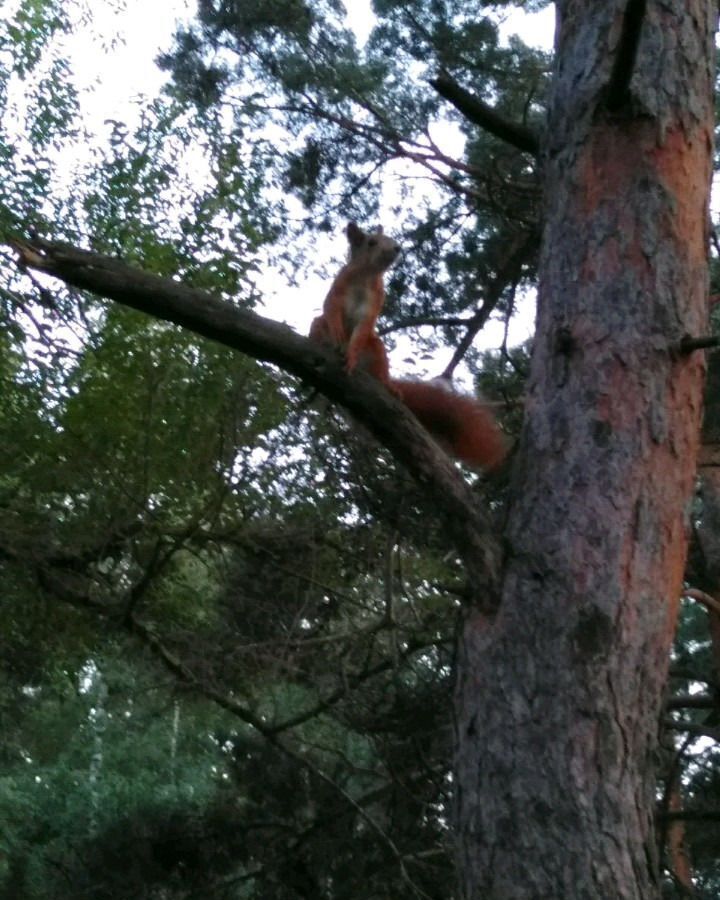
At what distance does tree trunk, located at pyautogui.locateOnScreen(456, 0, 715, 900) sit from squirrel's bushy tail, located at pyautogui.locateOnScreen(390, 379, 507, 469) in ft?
2.25

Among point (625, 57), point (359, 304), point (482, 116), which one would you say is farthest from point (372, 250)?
point (625, 57)

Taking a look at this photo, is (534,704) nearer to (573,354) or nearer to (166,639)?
(573,354)

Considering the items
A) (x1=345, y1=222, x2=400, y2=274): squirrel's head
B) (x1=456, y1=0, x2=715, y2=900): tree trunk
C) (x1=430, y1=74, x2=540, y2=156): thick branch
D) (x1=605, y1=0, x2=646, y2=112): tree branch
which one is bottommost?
(x1=456, y1=0, x2=715, y2=900): tree trunk

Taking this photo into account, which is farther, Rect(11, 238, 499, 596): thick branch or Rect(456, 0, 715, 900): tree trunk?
Rect(11, 238, 499, 596): thick branch

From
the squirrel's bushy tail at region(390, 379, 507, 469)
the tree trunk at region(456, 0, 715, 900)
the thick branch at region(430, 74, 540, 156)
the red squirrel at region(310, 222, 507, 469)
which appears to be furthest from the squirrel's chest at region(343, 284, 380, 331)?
the tree trunk at region(456, 0, 715, 900)

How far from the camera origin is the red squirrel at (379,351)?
14.1 feet

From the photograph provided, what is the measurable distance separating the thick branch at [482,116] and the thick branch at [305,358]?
0.95 metres

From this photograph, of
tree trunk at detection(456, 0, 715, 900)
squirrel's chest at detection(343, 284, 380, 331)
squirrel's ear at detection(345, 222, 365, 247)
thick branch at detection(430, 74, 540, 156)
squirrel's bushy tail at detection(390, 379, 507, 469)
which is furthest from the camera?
squirrel's ear at detection(345, 222, 365, 247)

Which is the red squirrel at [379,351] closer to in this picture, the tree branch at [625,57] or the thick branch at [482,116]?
Result: the thick branch at [482,116]

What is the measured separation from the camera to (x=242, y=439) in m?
6.14

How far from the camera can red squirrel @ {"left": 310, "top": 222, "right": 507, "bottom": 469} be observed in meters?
4.29

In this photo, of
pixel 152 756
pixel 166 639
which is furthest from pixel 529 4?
pixel 152 756

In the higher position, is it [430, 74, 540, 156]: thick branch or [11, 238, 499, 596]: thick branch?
[430, 74, 540, 156]: thick branch

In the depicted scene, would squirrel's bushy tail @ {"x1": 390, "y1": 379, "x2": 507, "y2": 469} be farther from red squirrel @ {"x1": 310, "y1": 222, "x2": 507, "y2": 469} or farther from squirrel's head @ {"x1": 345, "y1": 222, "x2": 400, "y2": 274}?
squirrel's head @ {"x1": 345, "y1": 222, "x2": 400, "y2": 274}
